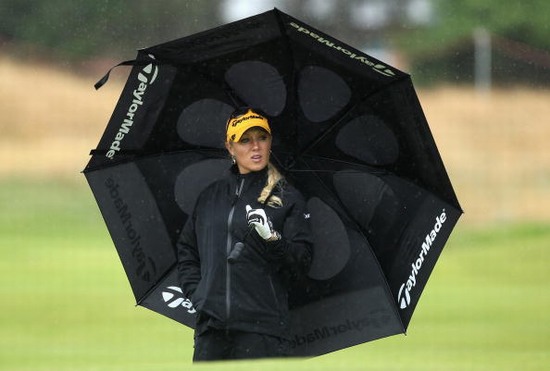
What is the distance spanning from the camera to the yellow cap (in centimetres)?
468

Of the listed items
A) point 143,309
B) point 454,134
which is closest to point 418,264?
point 143,309

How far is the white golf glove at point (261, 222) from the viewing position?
453 cm

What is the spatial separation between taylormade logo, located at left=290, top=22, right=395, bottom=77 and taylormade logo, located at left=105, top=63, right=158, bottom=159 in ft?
1.60

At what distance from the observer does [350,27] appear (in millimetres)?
22312

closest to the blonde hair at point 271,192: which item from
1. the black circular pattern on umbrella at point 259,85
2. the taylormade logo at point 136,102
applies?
the black circular pattern on umbrella at point 259,85

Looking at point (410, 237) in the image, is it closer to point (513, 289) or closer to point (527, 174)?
point (513, 289)

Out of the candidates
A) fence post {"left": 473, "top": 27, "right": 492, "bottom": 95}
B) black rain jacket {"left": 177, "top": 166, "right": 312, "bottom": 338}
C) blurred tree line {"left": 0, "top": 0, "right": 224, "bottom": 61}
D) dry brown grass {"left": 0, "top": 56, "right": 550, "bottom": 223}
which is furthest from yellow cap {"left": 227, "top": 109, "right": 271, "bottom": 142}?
fence post {"left": 473, "top": 27, "right": 492, "bottom": 95}

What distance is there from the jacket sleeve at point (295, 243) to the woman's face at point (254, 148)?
0.16 m

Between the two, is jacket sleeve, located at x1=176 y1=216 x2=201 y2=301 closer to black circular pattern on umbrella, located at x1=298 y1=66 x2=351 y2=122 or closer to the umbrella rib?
the umbrella rib

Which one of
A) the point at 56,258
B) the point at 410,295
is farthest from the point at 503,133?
the point at 410,295

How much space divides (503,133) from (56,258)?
7.97 metres

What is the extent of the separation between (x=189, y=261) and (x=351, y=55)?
0.80m

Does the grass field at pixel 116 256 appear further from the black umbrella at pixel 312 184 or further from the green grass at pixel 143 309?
the black umbrella at pixel 312 184

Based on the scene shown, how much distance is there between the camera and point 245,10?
71.0ft
